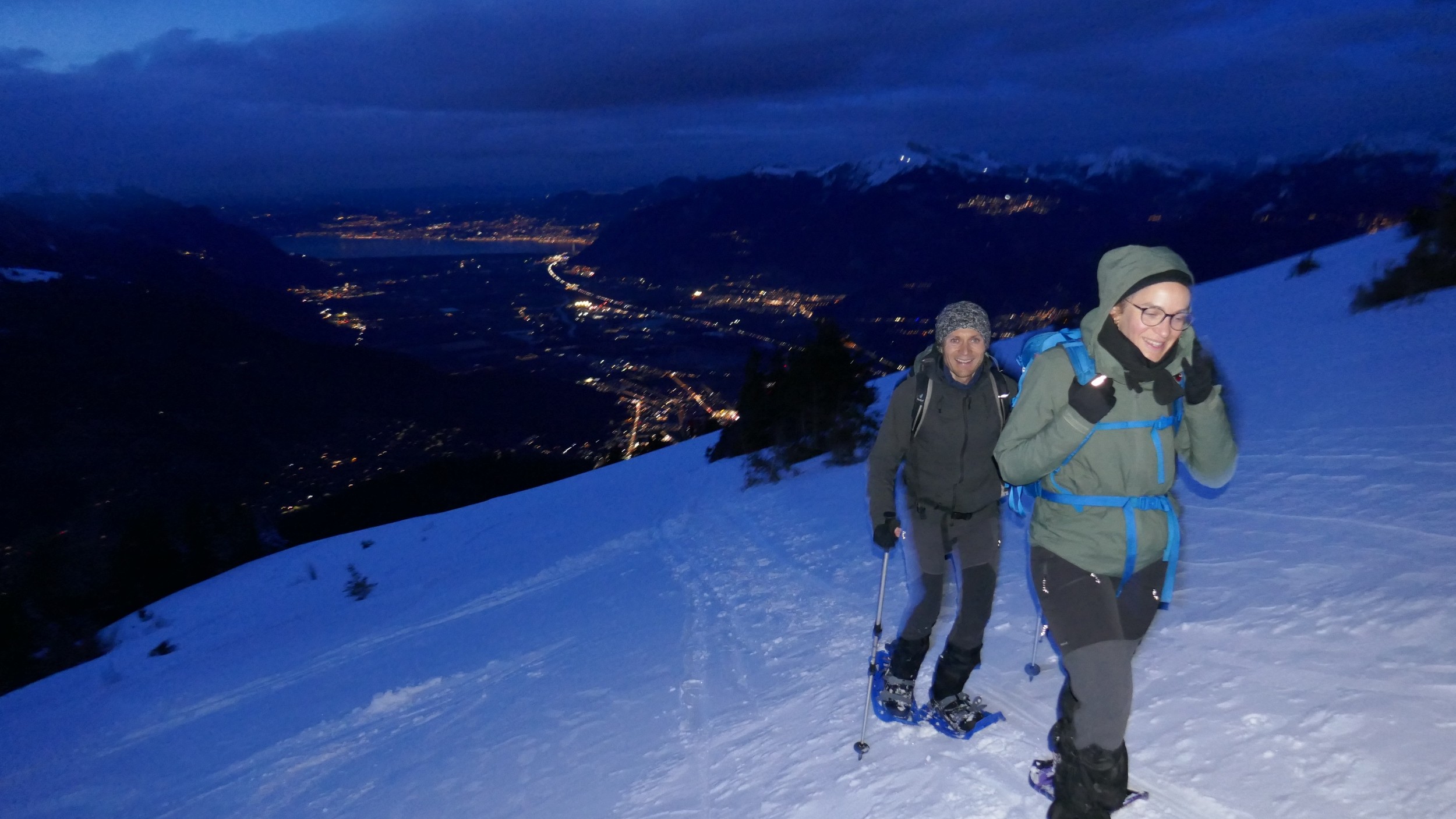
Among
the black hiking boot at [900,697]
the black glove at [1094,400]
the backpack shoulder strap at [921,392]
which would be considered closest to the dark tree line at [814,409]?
the black hiking boot at [900,697]

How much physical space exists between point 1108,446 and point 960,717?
1769 mm

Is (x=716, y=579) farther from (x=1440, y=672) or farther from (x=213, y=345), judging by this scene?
(x=213, y=345)

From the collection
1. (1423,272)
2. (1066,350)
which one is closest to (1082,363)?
(1066,350)

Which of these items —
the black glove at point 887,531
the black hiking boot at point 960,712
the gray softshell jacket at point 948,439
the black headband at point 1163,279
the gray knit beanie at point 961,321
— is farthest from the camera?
the black hiking boot at point 960,712

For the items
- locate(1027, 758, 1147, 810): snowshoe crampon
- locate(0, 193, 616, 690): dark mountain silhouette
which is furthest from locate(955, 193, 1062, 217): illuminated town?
locate(1027, 758, 1147, 810): snowshoe crampon

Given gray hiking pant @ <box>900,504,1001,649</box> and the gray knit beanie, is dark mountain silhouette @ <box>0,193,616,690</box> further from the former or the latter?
the gray knit beanie

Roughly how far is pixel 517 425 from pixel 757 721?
246 ft

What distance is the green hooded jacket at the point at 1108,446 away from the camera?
7.82 feet

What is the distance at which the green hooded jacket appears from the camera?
7.82ft

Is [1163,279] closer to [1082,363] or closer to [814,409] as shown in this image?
[1082,363]

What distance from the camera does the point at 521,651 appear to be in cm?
694

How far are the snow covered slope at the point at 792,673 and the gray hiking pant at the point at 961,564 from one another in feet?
1.88

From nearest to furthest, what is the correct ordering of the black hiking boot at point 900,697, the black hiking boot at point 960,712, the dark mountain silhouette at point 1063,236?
the black hiking boot at point 960,712
the black hiking boot at point 900,697
the dark mountain silhouette at point 1063,236

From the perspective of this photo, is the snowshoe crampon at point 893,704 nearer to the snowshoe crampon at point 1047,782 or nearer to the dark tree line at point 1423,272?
the snowshoe crampon at point 1047,782
